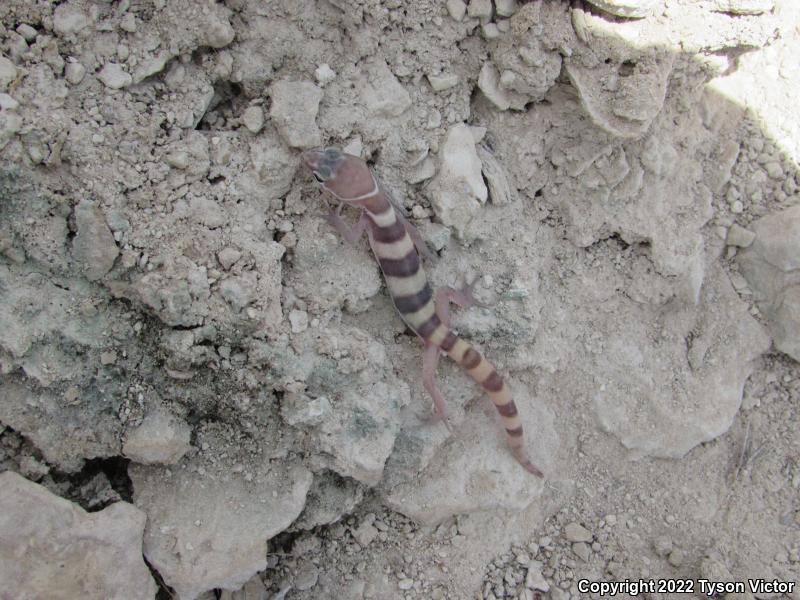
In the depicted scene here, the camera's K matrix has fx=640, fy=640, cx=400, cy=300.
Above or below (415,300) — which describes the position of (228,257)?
above

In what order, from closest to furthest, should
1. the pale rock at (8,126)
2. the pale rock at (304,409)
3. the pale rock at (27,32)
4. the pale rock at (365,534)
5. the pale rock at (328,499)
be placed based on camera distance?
the pale rock at (8,126) → the pale rock at (27,32) → the pale rock at (304,409) → the pale rock at (328,499) → the pale rock at (365,534)

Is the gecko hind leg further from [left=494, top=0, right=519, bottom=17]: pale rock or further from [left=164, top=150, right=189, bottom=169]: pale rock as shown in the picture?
[left=494, top=0, right=519, bottom=17]: pale rock

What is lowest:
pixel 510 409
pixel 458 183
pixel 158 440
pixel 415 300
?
pixel 510 409

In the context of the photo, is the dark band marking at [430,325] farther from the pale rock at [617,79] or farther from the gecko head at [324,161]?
the pale rock at [617,79]

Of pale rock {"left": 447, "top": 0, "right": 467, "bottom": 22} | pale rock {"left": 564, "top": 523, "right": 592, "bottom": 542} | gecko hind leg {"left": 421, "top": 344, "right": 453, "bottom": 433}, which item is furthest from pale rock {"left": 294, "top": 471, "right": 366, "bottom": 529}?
pale rock {"left": 447, "top": 0, "right": 467, "bottom": 22}

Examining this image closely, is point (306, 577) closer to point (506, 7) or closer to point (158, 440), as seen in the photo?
point (158, 440)

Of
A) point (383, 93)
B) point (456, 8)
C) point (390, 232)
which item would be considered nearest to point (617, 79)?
point (456, 8)

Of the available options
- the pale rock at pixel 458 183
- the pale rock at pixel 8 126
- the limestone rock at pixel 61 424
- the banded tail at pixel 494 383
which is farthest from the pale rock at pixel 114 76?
the banded tail at pixel 494 383
